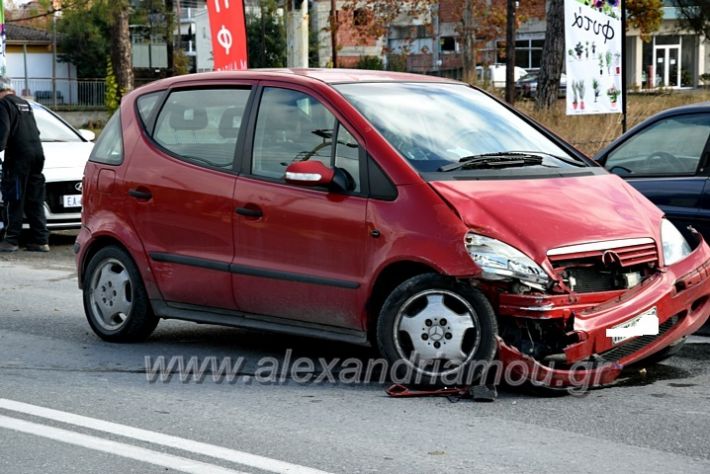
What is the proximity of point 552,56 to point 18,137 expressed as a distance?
46.7 ft

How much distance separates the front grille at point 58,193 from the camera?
47.0 ft

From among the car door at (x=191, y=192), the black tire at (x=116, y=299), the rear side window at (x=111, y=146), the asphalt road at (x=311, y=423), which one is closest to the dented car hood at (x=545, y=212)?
the asphalt road at (x=311, y=423)

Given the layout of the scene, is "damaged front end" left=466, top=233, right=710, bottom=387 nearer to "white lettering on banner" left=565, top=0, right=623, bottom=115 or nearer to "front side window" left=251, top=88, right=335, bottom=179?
"front side window" left=251, top=88, right=335, bottom=179

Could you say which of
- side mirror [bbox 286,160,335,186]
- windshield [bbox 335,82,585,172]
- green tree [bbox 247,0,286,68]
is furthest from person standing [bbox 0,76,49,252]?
green tree [bbox 247,0,286,68]

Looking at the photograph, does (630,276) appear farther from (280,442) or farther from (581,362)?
(280,442)

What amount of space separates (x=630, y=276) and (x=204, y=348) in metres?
2.80

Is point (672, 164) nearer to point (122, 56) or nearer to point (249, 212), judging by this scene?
point (249, 212)

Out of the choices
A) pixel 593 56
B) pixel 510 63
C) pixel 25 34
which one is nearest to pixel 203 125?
pixel 593 56

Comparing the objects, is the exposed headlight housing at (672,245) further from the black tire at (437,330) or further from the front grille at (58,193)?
the front grille at (58,193)

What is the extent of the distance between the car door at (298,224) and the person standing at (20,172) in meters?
6.84

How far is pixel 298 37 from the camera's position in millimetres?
17062

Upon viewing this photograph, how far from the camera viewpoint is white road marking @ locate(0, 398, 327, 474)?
5246 mm

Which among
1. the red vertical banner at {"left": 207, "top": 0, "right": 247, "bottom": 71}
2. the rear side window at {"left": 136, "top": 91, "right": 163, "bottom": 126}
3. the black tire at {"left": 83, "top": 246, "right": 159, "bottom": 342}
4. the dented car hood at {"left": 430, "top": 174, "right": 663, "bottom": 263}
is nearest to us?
the dented car hood at {"left": 430, "top": 174, "right": 663, "bottom": 263}

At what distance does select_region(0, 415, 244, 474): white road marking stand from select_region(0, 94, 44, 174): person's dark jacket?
25.9ft
